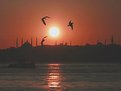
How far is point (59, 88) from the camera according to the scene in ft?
265

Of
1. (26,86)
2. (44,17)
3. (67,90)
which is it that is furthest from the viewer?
(26,86)

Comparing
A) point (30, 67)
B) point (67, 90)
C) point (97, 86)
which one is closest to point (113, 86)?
point (97, 86)

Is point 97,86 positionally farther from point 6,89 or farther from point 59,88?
point 6,89

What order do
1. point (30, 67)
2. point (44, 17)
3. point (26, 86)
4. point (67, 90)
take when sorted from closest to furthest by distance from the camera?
point (44, 17) → point (67, 90) → point (26, 86) → point (30, 67)

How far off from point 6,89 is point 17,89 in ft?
3.81

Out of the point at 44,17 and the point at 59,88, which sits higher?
the point at 44,17

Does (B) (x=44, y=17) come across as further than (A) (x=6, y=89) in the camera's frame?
No

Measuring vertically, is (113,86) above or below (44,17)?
below

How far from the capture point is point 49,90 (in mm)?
78000

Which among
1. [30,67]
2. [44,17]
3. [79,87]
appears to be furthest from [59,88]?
[30,67]

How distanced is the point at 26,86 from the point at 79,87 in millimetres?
5924

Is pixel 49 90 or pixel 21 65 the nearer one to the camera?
pixel 49 90

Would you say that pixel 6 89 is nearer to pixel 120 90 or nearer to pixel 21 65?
pixel 120 90

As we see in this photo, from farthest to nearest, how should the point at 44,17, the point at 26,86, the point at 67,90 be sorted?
the point at 26,86
the point at 67,90
the point at 44,17
